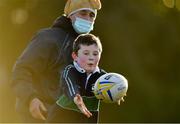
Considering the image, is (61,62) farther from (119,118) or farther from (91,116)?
(119,118)

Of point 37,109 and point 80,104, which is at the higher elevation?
point 80,104

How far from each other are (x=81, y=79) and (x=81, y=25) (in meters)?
1.06

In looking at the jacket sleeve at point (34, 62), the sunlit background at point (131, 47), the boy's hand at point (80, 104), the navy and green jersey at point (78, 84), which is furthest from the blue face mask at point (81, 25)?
the sunlit background at point (131, 47)

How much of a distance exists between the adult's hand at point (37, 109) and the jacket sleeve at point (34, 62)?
33 centimetres

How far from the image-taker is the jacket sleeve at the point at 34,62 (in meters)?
12.6

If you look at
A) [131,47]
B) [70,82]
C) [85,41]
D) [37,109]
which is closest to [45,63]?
[37,109]

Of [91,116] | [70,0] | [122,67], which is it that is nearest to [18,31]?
[122,67]

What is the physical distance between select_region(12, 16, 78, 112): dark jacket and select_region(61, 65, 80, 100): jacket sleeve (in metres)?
0.69

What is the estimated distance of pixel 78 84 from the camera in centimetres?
1184

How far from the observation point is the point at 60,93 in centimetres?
1225

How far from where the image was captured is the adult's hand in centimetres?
1210

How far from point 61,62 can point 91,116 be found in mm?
871

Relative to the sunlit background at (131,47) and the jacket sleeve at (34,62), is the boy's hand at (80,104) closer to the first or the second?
the jacket sleeve at (34,62)

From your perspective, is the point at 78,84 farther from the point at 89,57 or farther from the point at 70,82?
the point at 89,57
